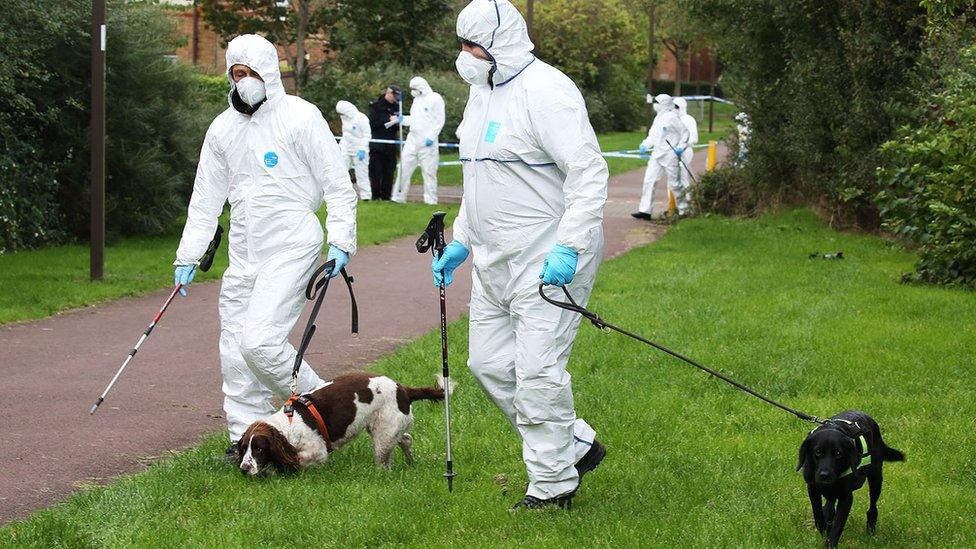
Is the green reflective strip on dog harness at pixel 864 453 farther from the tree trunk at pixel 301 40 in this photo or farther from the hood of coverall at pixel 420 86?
the tree trunk at pixel 301 40

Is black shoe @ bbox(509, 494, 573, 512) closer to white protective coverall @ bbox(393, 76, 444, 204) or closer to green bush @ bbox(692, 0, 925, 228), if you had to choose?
green bush @ bbox(692, 0, 925, 228)

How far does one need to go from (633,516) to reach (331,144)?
8.73ft

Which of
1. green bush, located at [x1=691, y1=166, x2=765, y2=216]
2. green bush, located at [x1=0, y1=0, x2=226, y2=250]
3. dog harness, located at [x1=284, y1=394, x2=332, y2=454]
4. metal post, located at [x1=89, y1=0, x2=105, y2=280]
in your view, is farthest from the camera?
green bush, located at [x1=691, y1=166, x2=765, y2=216]

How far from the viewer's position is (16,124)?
15.2 metres

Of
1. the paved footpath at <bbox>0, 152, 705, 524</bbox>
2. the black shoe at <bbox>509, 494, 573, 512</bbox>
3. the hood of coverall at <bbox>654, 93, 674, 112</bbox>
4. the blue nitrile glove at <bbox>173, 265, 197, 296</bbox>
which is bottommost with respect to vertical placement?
the paved footpath at <bbox>0, 152, 705, 524</bbox>

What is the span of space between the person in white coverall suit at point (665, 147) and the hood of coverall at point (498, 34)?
51.6 feet

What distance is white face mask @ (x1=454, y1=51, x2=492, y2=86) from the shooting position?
5.77m

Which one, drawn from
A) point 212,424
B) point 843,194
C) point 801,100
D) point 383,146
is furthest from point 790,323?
point 383,146

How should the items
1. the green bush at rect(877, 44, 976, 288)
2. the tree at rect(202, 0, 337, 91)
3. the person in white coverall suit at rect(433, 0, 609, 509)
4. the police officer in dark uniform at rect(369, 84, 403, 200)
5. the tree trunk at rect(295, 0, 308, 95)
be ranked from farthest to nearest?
the tree trunk at rect(295, 0, 308, 95) < the tree at rect(202, 0, 337, 91) < the police officer in dark uniform at rect(369, 84, 403, 200) < the green bush at rect(877, 44, 976, 288) < the person in white coverall suit at rect(433, 0, 609, 509)

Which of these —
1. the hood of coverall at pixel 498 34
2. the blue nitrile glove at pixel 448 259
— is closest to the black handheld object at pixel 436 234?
the blue nitrile glove at pixel 448 259

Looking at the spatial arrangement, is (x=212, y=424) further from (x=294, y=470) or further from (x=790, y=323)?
(x=790, y=323)

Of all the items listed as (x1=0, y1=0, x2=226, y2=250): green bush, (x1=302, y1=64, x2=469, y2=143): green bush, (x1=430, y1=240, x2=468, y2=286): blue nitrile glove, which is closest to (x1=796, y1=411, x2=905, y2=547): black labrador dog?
(x1=430, y1=240, x2=468, y2=286): blue nitrile glove

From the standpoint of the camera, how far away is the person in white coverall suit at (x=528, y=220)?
5543mm

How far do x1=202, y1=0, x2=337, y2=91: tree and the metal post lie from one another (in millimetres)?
17387
